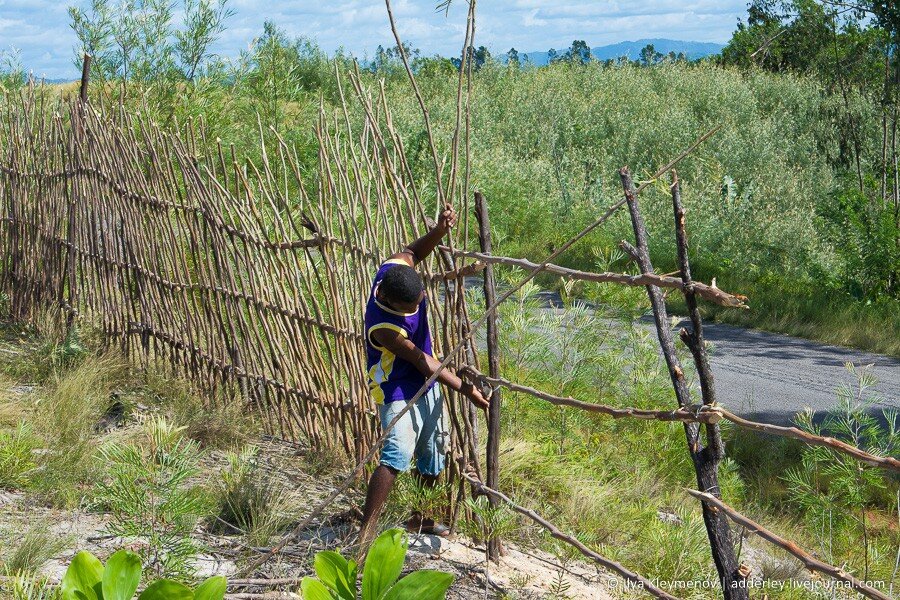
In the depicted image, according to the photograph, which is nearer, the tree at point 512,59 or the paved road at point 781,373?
the paved road at point 781,373

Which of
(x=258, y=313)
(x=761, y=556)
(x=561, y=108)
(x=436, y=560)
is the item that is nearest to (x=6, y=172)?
(x=258, y=313)

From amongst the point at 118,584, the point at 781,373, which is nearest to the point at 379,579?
the point at 118,584

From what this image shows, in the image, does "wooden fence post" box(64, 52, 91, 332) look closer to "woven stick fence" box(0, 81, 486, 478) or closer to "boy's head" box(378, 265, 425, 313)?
"woven stick fence" box(0, 81, 486, 478)

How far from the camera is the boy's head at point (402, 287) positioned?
10.2 feet

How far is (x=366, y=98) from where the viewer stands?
355 centimetres

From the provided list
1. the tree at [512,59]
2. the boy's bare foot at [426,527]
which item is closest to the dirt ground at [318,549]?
the boy's bare foot at [426,527]

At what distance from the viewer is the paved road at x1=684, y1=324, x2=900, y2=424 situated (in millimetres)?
6578

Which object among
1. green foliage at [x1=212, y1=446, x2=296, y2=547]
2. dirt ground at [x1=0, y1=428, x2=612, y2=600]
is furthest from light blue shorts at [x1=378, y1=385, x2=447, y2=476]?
green foliage at [x1=212, y1=446, x2=296, y2=547]

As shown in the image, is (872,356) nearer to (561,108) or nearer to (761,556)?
(761,556)

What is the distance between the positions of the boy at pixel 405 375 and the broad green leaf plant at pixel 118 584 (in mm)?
1333

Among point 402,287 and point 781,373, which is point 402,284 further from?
point 781,373

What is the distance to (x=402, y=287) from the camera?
3.12 meters

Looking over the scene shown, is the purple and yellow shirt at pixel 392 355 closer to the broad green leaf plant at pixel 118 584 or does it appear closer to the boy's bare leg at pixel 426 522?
the boy's bare leg at pixel 426 522

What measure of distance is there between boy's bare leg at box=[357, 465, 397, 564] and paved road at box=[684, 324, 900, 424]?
366 centimetres
